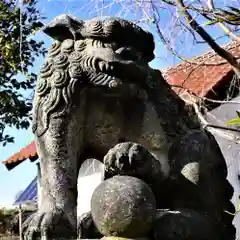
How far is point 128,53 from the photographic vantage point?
2301 millimetres

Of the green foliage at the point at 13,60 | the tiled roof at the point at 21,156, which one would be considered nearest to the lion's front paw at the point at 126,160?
the green foliage at the point at 13,60

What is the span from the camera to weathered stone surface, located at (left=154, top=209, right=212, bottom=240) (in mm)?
1980

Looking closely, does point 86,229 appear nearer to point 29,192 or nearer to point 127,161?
point 127,161

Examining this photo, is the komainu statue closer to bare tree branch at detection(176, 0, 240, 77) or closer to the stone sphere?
the stone sphere

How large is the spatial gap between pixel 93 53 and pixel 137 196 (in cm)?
65

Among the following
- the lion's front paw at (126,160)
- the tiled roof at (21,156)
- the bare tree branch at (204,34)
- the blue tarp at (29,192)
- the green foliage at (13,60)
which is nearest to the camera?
the lion's front paw at (126,160)

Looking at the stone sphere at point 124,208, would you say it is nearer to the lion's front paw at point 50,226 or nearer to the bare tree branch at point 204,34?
the lion's front paw at point 50,226

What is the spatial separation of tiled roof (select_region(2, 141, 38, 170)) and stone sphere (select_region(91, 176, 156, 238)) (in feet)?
28.8

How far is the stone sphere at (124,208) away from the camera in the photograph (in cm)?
184

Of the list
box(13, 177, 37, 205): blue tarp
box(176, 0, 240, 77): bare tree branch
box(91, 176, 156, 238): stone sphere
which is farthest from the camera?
box(13, 177, 37, 205): blue tarp

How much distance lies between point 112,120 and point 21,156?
9.48 meters

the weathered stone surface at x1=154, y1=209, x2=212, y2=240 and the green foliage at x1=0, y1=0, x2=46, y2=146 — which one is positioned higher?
the green foliage at x1=0, y1=0, x2=46, y2=146

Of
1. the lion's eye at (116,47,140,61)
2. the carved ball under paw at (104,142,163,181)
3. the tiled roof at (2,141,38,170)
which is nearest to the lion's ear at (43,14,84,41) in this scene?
the lion's eye at (116,47,140,61)

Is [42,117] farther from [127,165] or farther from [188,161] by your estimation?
[188,161]
